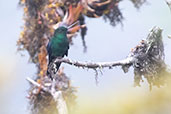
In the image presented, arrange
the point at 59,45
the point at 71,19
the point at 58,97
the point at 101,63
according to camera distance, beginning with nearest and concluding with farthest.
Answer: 1. the point at 101,63
2. the point at 59,45
3. the point at 58,97
4. the point at 71,19

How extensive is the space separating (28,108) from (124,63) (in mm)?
3444

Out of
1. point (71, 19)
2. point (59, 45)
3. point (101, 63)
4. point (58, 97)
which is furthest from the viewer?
point (71, 19)

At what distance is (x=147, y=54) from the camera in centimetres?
223

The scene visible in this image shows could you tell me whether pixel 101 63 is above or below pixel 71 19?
above

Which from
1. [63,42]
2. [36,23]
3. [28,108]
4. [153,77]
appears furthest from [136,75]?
[36,23]

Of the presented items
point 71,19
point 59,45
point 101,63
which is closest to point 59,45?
point 59,45

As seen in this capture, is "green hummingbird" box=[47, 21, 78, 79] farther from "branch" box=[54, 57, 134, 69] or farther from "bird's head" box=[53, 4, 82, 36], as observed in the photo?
"bird's head" box=[53, 4, 82, 36]

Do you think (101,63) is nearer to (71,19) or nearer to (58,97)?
(58,97)

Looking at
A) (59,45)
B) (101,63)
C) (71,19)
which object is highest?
(101,63)

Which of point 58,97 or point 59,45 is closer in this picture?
point 59,45

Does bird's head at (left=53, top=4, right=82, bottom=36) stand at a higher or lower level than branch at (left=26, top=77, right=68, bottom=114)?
higher

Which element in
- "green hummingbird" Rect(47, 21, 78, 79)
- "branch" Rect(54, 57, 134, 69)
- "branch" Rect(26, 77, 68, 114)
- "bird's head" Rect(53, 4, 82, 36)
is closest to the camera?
"branch" Rect(54, 57, 134, 69)

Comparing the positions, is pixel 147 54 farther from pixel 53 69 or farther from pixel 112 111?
pixel 112 111

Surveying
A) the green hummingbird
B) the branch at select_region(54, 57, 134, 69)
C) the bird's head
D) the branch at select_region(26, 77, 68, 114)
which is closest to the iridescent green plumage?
the green hummingbird
